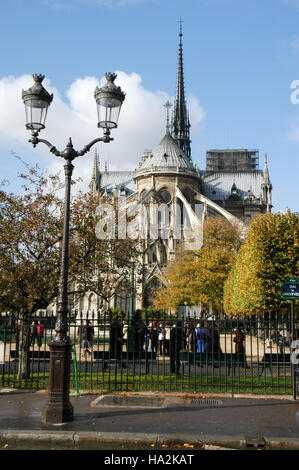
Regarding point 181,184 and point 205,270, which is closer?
point 205,270

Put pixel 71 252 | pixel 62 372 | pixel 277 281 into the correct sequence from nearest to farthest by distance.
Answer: pixel 62 372 → pixel 71 252 → pixel 277 281

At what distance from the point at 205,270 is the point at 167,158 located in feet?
108

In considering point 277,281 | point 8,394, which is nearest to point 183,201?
point 277,281

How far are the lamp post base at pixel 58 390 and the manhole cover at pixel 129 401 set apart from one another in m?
1.48

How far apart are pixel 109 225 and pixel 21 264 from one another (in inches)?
Result: 191

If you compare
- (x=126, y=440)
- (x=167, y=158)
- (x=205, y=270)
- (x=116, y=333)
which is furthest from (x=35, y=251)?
(x=167, y=158)

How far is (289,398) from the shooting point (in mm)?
10023

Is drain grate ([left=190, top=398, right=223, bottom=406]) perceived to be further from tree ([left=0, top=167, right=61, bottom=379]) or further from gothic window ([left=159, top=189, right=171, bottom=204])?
gothic window ([left=159, top=189, right=171, bottom=204])

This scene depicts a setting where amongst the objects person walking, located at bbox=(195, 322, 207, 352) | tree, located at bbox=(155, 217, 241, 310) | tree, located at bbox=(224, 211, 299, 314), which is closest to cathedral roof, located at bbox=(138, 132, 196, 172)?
tree, located at bbox=(155, 217, 241, 310)

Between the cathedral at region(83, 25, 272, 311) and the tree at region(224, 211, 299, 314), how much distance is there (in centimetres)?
1841

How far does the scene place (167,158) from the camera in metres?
65.3

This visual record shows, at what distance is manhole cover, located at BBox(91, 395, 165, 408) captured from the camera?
358 inches

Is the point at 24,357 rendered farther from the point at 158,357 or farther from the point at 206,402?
the point at 206,402

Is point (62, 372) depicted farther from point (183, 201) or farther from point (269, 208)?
point (269, 208)
